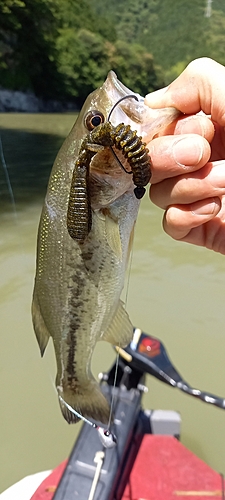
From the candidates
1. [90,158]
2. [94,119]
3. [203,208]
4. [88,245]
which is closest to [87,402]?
[88,245]

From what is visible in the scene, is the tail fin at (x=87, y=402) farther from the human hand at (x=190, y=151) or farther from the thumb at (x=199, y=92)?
the thumb at (x=199, y=92)

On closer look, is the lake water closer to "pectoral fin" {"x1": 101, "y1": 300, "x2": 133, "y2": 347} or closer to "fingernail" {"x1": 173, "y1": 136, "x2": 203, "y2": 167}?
"pectoral fin" {"x1": 101, "y1": 300, "x2": 133, "y2": 347}

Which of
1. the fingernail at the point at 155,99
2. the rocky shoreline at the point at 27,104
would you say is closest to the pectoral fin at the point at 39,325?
the fingernail at the point at 155,99

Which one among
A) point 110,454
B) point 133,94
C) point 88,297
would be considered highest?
point 133,94

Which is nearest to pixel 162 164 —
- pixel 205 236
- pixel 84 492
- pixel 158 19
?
pixel 205 236

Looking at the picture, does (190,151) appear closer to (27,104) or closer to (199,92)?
(199,92)

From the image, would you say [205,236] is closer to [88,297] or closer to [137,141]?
[88,297]

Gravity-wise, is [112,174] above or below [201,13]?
below

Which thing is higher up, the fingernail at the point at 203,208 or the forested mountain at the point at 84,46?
the forested mountain at the point at 84,46
